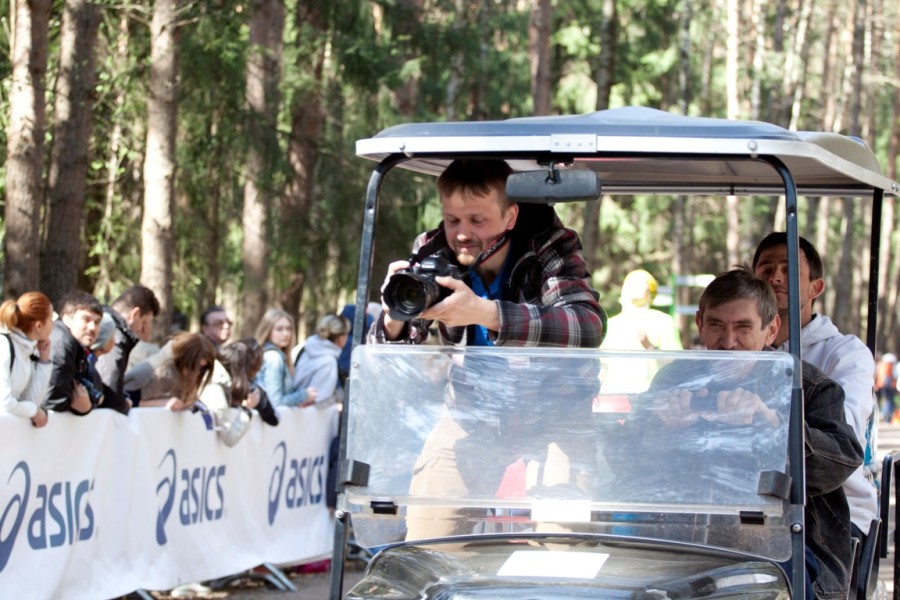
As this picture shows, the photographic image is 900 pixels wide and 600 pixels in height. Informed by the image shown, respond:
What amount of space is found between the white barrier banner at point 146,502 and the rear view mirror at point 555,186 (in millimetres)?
3702

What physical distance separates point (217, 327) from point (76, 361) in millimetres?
3611

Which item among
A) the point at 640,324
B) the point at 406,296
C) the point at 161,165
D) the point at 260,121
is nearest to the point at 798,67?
the point at 260,121

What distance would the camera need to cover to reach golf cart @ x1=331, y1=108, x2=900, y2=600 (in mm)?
3912

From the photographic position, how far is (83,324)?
314 inches

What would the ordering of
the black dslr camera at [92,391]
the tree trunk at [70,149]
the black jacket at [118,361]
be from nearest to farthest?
the black dslr camera at [92,391] < the black jacket at [118,361] < the tree trunk at [70,149]

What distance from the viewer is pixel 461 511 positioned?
409 centimetres

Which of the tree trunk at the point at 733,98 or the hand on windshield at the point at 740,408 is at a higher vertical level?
the tree trunk at the point at 733,98

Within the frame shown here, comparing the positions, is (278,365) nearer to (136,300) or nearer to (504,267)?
(136,300)

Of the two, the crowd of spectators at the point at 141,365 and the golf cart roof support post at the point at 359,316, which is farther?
the crowd of spectators at the point at 141,365

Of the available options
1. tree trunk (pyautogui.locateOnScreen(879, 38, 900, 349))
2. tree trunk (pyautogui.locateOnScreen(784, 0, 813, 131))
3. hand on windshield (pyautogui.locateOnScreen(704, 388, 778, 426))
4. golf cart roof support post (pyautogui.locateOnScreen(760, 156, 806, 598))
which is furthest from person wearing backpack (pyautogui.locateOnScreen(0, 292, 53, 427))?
tree trunk (pyautogui.locateOnScreen(879, 38, 900, 349))

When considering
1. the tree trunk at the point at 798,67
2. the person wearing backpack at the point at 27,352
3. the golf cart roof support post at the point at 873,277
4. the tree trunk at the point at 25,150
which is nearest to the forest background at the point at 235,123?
the tree trunk at the point at 25,150

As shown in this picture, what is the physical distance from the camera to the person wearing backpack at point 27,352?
702 centimetres

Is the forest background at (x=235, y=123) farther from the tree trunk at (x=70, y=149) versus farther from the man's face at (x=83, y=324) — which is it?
the man's face at (x=83, y=324)

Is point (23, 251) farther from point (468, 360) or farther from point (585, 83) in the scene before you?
point (585, 83)
